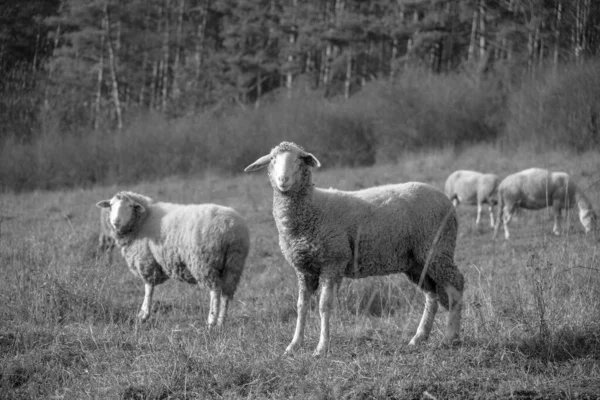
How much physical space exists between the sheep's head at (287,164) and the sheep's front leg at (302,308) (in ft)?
2.65

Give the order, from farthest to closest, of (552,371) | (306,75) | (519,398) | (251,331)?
(306,75)
(251,331)
(552,371)
(519,398)

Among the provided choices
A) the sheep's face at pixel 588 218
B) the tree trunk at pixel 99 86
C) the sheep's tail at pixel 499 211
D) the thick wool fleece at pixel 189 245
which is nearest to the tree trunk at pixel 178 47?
the tree trunk at pixel 99 86

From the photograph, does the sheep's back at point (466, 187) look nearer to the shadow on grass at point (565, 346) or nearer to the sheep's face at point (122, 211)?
the sheep's face at point (122, 211)

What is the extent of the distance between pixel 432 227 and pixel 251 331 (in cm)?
198

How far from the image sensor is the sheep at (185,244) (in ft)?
24.0

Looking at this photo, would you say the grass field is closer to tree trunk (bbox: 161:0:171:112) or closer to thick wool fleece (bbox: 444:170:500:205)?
thick wool fleece (bbox: 444:170:500:205)

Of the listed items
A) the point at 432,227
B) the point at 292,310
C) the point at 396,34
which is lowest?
the point at 292,310

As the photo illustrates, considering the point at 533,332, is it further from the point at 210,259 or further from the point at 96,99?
the point at 96,99

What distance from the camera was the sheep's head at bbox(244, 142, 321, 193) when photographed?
528 cm

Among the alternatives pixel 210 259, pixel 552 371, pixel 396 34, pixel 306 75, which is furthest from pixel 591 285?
pixel 306 75

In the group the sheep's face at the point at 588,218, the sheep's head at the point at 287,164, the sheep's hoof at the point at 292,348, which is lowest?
the sheep's face at the point at 588,218

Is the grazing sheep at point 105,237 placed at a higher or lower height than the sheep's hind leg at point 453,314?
lower

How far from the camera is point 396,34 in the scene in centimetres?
3256

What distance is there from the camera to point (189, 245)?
745cm
